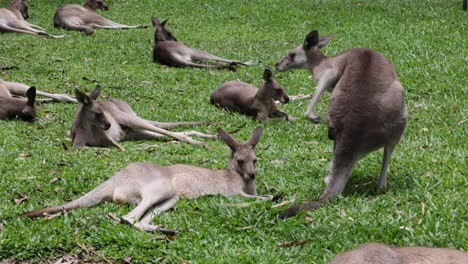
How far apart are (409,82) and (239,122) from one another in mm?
2474

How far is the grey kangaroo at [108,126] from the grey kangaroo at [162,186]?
1734 mm

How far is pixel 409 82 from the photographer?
1038cm

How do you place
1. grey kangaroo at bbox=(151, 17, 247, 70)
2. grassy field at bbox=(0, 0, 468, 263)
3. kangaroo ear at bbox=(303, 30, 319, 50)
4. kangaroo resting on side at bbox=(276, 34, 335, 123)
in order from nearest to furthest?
grassy field at bbox=(0, 0, 468, 263)
kangaroo resting on side at bbox=(276, 34, 335, 123)
kangaroo ear at bbox=(303, 30, 319, 50)
grey kangaroo at bbox=(151, 17, 247, 70)

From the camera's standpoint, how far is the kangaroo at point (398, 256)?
13.1 ft

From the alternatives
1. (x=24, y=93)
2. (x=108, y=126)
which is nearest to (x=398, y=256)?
(x=108, y=126)

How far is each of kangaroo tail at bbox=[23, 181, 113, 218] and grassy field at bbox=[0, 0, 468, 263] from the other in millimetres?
79

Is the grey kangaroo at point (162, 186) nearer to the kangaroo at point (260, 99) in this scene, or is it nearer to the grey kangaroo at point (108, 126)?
the grey kangaroo at point (108, 126)

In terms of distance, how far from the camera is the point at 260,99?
9422 millimetres

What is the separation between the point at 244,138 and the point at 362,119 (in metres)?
2.59

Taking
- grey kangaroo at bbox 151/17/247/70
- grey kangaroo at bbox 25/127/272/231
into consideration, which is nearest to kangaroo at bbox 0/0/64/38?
grey kangaroo at bbox 151/17/247/70

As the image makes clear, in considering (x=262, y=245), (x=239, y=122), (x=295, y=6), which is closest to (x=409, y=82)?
(x=239, y=122)

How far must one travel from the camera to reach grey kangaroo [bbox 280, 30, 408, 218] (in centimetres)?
595

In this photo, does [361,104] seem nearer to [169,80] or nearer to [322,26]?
[169,80]

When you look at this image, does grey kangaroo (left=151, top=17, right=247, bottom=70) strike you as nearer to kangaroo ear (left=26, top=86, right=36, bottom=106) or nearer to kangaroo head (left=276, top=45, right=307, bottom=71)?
kangaroo head (left=276, top=45, right=307, bottom=71)
